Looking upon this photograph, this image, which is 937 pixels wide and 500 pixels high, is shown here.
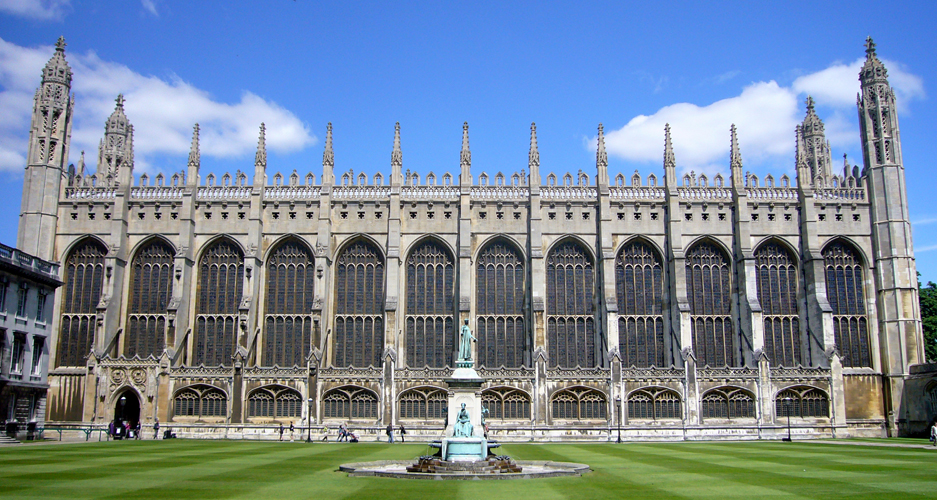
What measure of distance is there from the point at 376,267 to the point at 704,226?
23681mm

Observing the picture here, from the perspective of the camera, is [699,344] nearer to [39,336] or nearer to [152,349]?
[152,349]

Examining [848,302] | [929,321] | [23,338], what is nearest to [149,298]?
[23,338]

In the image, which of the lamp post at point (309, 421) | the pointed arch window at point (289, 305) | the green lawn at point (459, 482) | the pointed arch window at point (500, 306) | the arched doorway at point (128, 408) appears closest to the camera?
the green lawn at point (459, 482)

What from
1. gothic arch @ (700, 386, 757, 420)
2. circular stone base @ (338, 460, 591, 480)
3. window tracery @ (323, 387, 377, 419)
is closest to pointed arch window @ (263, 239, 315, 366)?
window tracery @ (323, 387, 377, 419)

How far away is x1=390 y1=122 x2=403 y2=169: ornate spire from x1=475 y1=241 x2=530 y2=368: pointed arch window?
896 centimetres

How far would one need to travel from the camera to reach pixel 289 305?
178 feet

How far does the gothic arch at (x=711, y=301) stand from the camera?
5341cm

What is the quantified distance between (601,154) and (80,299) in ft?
127

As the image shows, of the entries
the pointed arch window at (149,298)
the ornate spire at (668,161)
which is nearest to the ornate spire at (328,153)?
the pointed arch window at (149,298)

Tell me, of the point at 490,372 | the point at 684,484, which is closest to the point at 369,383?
the point at 490,372

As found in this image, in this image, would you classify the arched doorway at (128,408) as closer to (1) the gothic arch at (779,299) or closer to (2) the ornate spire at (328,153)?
(2) the ornate spire at (328,153)

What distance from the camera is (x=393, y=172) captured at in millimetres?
55438

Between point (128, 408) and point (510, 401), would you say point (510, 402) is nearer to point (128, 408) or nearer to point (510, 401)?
point (510, 401)

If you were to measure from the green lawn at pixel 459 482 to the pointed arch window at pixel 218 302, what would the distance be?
18968 mm
